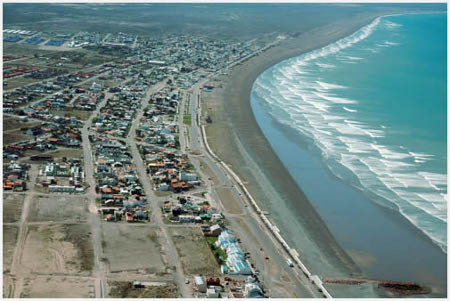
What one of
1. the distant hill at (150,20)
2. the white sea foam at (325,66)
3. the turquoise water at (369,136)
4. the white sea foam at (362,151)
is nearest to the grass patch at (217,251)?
the turquoise water at (369,136)

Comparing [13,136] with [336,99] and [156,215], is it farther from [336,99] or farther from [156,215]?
[336,99]

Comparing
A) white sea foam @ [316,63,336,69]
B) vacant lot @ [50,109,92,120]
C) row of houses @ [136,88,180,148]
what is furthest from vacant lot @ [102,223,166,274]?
white sea foam @ [316,63,336,69]

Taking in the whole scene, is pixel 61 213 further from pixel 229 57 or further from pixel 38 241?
pixel 229 57

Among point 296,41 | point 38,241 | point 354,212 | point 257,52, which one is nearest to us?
point 38,241

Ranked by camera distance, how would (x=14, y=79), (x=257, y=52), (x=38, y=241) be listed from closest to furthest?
(x=38, y=241)
(x=14, y=79)
(x=257, y=52)

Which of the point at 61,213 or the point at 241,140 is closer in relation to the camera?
the point at 61,213

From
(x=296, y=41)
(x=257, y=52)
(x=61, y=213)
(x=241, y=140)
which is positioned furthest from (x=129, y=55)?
(x=61, y=213)

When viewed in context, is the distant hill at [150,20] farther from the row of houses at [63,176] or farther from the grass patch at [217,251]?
the grass patch at [217,251]
